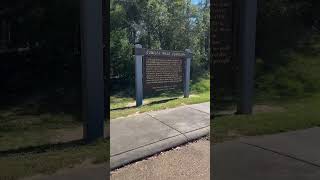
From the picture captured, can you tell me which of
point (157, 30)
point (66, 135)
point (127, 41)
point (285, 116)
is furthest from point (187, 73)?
point (66, 135)

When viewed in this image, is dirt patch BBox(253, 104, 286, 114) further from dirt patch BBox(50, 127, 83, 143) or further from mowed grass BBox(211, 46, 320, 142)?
dirt patch BBox(50, 127, 83, 143)

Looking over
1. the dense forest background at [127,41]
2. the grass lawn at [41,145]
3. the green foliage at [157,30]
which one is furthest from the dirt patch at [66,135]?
the green foliage at [157,30]

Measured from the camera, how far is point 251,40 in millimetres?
4773

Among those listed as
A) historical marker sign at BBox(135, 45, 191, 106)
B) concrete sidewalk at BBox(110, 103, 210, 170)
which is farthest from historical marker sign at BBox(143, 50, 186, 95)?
concrete sidewalk at BBox(110, 103, 210, 170)

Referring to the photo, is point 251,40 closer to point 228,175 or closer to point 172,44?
point 172,44

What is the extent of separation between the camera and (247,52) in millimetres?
4770

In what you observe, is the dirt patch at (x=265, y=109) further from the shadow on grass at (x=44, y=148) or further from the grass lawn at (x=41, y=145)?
the shadow on grass at (x=44, y=148)

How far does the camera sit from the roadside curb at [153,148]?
526 cm

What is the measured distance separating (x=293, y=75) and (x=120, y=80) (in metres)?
1.75

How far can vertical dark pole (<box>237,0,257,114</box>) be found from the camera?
469 cm

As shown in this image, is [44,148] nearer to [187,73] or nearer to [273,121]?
[187,73]

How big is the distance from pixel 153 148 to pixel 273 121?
50.6 inches

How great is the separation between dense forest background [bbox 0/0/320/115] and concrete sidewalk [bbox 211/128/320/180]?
0.48 meters

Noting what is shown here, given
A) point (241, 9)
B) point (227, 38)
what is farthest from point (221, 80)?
point (241, 9)
